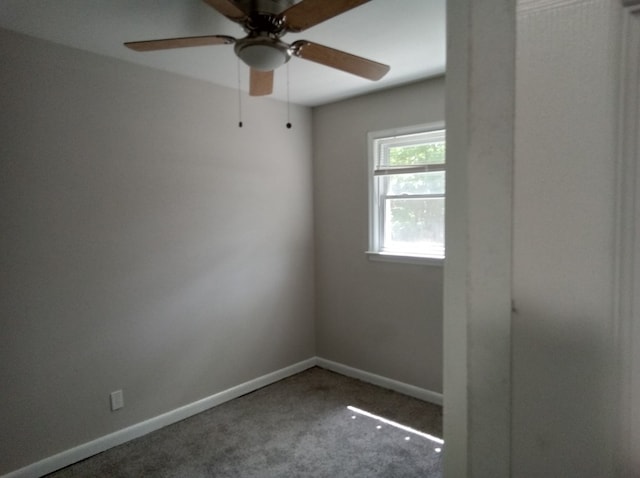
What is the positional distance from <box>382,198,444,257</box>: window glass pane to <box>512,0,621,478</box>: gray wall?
2778mm

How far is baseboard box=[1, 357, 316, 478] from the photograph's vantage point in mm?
2256

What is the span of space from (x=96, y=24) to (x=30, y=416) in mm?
2210

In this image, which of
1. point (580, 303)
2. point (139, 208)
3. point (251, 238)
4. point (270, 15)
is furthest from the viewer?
point (251, 238)

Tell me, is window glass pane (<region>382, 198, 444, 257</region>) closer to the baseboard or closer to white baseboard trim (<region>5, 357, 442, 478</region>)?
white baseboard trim (<region>5, 357, 442, 478</region>)

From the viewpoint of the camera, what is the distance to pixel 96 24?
2039 millimetres

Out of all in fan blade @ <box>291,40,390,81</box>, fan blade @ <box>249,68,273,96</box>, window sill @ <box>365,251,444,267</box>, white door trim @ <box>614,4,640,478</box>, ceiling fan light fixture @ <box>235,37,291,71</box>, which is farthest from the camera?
window sill @ <box>365,251,444,267</box>

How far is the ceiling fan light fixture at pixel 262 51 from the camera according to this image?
163 centimetres

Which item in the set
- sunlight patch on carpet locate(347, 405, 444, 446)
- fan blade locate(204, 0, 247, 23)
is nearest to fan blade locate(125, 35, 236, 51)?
fan blade locate(204, 0, 247, 23)

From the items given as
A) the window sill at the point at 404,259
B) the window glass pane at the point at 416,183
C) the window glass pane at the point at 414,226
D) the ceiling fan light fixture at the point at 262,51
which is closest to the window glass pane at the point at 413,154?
the window glass pane at the point at 416,183

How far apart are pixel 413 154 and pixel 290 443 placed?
7.77 ft

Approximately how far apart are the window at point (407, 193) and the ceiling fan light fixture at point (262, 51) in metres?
1.66

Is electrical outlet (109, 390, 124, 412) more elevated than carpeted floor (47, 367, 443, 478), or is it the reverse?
electrical outlet (109, 390, 124, 412)

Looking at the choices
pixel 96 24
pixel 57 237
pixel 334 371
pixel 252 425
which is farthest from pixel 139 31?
pixel 334 371

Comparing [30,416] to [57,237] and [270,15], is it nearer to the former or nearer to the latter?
[57,237]
